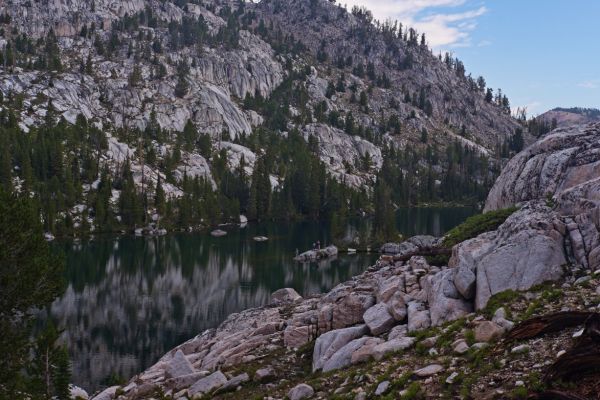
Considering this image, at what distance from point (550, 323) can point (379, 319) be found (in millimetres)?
12213

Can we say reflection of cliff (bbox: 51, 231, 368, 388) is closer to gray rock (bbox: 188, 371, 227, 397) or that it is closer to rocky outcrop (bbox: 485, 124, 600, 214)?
gray rock (bbox: 188, 371, 227, 397)

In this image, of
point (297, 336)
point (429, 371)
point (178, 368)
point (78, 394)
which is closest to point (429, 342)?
point (429, 371)

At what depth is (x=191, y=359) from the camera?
127 feet

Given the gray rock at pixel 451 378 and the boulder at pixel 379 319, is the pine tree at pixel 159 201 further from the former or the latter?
the gray rock at pixel 451 378

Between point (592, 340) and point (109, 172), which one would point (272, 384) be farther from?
point (109, 172)

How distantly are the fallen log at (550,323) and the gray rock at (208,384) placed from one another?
53.1 feet

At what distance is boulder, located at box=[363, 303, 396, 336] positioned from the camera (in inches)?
1095

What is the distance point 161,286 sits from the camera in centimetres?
8400

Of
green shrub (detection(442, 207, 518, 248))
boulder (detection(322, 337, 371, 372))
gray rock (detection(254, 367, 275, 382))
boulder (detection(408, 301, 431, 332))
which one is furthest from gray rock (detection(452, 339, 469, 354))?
green shrub (detection(442, 207, 518, 248))

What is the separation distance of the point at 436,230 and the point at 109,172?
366ft

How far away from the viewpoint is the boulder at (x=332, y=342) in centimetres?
2717

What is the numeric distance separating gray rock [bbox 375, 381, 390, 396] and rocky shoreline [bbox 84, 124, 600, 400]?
3.77 feet

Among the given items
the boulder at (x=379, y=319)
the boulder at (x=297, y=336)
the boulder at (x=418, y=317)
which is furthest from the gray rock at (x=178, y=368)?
the boulder at (x=418, y=317)

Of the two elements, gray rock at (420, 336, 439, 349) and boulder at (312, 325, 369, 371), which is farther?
boulder at (312, 325, 369, 371)
